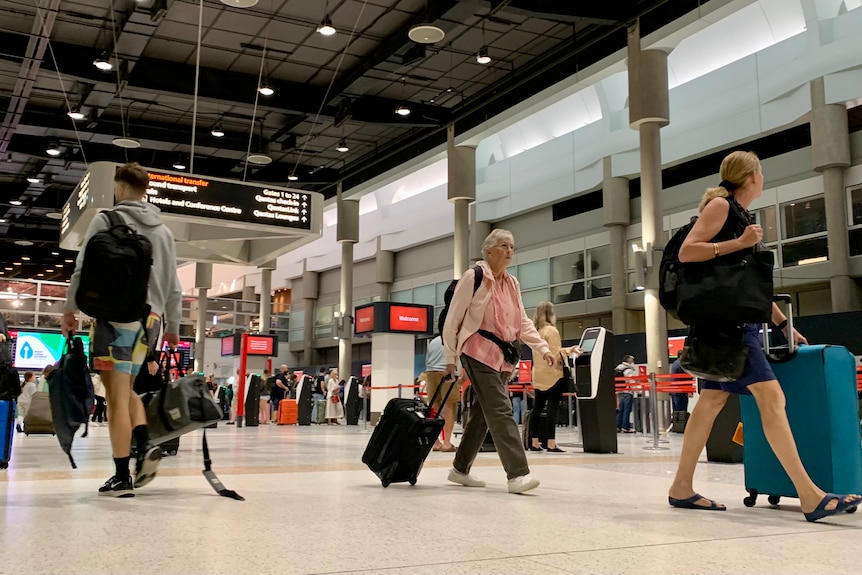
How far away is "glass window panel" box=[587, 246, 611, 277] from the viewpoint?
23.3 metres

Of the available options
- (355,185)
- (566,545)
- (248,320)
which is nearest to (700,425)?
(566,545)

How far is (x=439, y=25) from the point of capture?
1530 centimetres

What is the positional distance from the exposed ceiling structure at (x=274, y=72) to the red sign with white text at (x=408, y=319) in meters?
5.36

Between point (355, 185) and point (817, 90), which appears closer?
point (817, 90)

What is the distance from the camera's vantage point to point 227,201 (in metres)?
12.5

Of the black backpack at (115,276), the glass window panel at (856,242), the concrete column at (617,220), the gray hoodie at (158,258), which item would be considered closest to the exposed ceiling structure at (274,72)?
the concrete column at (617,220)

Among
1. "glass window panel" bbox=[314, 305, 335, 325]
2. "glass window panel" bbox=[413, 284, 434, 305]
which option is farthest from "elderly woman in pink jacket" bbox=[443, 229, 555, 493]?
"glass window panel" bbox=[314, 305, 335, 325]

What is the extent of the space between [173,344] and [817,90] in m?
17.4

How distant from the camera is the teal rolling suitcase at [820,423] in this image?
3.29 meters

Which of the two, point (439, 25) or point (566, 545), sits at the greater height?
point (439, 25)

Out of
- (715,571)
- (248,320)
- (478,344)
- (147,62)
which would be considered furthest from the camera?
(248,320)

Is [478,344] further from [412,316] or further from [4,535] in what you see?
[412,316]

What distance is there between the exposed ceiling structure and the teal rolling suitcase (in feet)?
39.2

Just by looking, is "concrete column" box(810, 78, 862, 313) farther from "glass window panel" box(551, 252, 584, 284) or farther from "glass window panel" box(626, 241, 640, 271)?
"glass window panel" box(551, 252, 584, 284)
